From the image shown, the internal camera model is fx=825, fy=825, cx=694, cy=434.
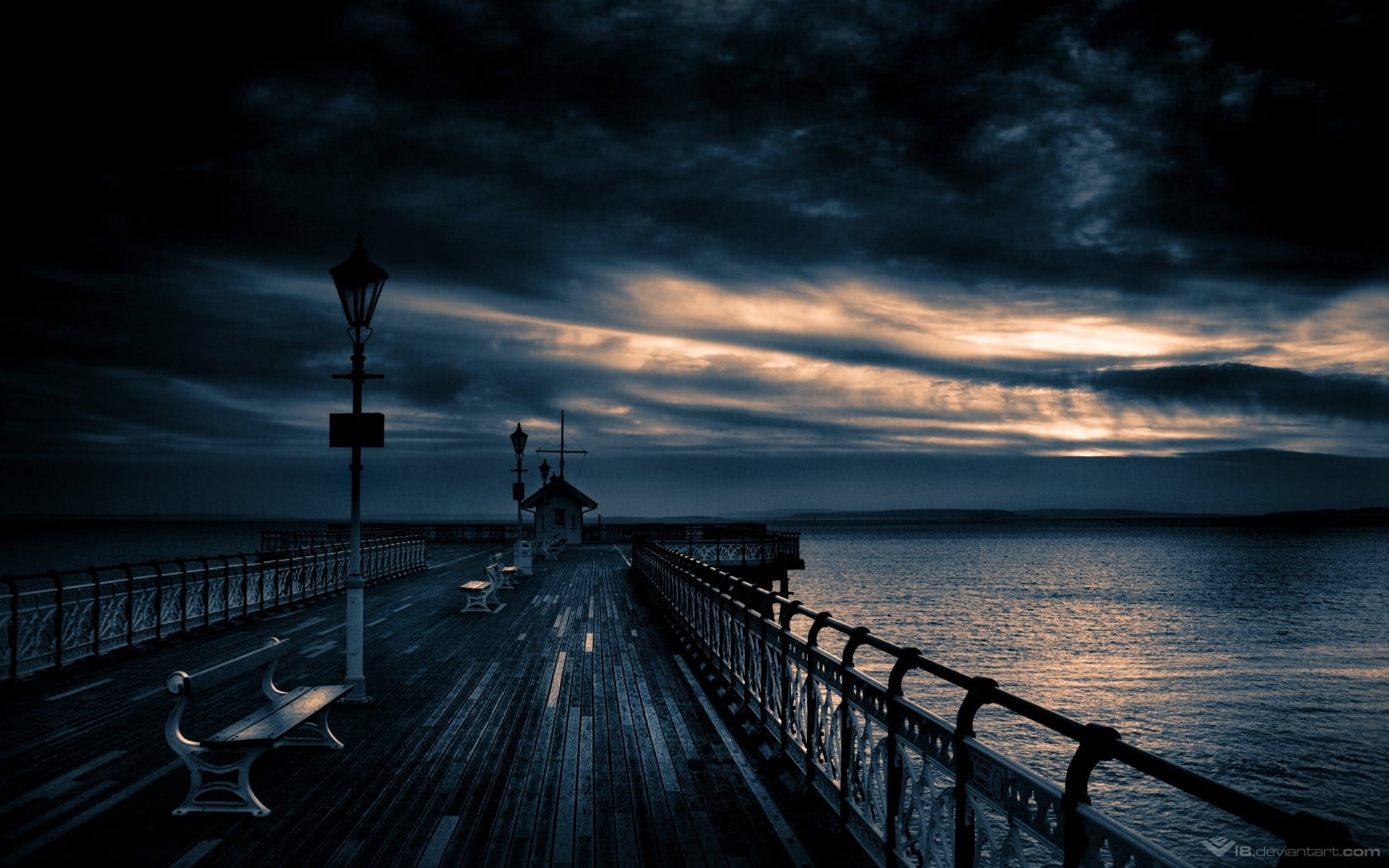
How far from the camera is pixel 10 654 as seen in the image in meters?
10.4

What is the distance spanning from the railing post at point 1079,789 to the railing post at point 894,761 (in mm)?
1582

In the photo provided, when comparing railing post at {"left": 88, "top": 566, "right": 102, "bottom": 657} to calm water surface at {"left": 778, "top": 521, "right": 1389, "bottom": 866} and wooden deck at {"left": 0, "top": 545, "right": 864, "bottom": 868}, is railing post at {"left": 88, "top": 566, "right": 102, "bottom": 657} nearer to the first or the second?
wooden deck at {"left": 0, "top": 545, "right": 864, "bottom": 868}

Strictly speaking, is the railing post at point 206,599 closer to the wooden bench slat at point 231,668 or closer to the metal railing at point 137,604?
the metal railing at point 137,604

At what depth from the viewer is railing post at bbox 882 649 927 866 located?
4707mm

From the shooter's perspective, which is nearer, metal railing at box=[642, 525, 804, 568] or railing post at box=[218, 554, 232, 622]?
railing post at box=[218, 554, 232, 622]

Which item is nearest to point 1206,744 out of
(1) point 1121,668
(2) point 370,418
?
(1) point 1121,668

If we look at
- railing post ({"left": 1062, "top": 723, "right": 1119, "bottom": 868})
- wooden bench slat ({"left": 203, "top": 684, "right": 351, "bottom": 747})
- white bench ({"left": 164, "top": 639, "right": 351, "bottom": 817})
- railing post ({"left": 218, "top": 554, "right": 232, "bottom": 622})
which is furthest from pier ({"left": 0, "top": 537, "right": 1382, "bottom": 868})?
railing post ({"left": 218, "top": 554, "right": 232, "bottom": 622})

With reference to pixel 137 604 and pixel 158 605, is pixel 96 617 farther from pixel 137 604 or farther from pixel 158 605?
pixel 158 605

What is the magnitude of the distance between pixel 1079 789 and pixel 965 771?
934 millimetres

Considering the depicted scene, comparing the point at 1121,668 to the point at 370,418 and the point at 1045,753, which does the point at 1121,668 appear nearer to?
the point at 1045,753

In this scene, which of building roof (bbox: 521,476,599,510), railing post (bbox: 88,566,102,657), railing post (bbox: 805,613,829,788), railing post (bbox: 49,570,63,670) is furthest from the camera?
building roof (bbox: 521,476,599,510)

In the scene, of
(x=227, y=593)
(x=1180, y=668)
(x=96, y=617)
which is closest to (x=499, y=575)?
(x=227, y=593)

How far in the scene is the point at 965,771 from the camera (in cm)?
392

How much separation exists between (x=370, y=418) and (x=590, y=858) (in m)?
6.24
